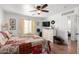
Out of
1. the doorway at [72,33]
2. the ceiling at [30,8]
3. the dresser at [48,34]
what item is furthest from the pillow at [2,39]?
the doorway at [72,33]

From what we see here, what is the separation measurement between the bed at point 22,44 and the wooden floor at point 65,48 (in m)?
0.26

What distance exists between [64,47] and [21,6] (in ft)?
4.07

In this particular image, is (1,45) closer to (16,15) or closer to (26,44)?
(26,44)

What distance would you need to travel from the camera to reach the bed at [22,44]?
90.6 inches

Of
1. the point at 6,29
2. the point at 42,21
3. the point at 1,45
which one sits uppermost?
the point at 42,21

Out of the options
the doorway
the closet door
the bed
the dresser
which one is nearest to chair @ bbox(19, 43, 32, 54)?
the bed

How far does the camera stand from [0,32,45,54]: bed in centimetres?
230

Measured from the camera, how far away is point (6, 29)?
2.33 m

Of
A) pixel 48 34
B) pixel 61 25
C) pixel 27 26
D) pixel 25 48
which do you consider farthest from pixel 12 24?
pixel 61 25

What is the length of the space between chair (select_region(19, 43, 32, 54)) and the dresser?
359mm

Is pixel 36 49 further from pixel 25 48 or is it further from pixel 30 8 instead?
pixel 30 8

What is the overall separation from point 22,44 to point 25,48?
0.35 ft

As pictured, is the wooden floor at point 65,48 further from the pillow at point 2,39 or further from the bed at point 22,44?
the pillow at point 2,39
